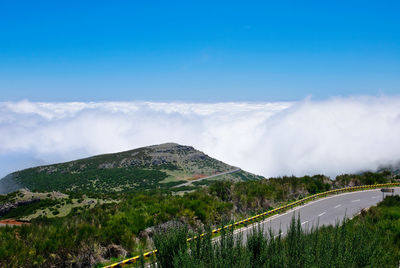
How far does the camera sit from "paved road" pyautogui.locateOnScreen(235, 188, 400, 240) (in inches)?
741

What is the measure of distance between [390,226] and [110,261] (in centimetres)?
1255

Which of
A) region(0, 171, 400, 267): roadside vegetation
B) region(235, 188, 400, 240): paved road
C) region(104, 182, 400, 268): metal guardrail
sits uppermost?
region(0, 171, 400, 267): roadside vegetation

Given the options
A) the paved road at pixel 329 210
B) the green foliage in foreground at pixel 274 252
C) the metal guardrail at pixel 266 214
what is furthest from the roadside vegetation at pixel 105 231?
the paved road at pixel 329 210

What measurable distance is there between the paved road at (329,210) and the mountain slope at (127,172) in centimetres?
5198

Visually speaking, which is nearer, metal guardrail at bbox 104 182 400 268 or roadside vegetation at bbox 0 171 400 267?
roadside vegetation at bbox 0 171 400 267

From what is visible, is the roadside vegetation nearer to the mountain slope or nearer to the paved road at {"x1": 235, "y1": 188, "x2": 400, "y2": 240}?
the paved road at {"x1": 235, "y1": 188, "x2": 400, "y2": 240}

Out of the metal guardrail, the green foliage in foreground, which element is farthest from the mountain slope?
the green foliage in foreground

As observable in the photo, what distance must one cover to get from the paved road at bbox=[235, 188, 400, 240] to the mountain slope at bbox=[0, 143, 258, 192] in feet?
171

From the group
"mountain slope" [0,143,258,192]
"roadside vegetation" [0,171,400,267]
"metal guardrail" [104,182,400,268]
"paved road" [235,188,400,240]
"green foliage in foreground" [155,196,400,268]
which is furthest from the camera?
"mountain slope" [0,143,258,192]

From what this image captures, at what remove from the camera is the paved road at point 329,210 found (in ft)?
61.8

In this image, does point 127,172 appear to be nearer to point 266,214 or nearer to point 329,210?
point 266,214

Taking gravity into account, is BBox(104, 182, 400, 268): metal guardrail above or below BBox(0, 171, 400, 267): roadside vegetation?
below

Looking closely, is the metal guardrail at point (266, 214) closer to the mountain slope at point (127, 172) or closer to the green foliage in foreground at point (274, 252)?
the green foliage in foreground at point (274, 252)

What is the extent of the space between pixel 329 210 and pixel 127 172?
3149 inches
